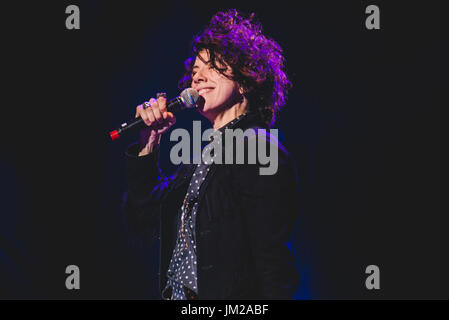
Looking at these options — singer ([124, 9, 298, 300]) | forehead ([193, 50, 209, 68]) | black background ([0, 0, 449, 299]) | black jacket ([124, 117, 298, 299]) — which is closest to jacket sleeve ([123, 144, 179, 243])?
singer ([124, 9, 298, 300])

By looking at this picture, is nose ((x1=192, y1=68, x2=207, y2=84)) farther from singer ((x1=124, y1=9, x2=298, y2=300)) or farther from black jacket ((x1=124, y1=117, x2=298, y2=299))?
black jacket ((x1=124, y1=117, x2=298, y2=299))

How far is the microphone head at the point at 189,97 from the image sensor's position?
1292 mm

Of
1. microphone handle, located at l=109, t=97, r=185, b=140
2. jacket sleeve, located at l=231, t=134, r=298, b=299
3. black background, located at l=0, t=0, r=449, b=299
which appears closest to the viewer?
jacket sleeve, located at l=231, t=134, r=298, b=299

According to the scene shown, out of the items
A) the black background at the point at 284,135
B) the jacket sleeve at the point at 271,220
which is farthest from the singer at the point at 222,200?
the black background at the point at 284,135

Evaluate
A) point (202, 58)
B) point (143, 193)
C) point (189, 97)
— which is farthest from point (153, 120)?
point (202, 58)

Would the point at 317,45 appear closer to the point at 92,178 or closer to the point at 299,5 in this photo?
the point at 299,5

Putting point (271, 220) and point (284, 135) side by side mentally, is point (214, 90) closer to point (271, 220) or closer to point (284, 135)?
point (271, 220)

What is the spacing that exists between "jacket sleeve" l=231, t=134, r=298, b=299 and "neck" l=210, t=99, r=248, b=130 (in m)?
0.28

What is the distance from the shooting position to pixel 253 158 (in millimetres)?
1143

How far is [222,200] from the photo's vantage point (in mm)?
1143

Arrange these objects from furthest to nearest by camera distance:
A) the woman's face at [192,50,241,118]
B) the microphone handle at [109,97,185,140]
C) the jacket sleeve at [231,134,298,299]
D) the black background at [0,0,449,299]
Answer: the black background at [0,0,449,299]
the woman's face at [192,50,241,118]
the microphone handle at [109,97,185,140]
the jacket sleeve at [231,134,298,299]

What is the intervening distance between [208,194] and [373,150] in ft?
3.65

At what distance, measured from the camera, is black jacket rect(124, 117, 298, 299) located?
3.45 ft
